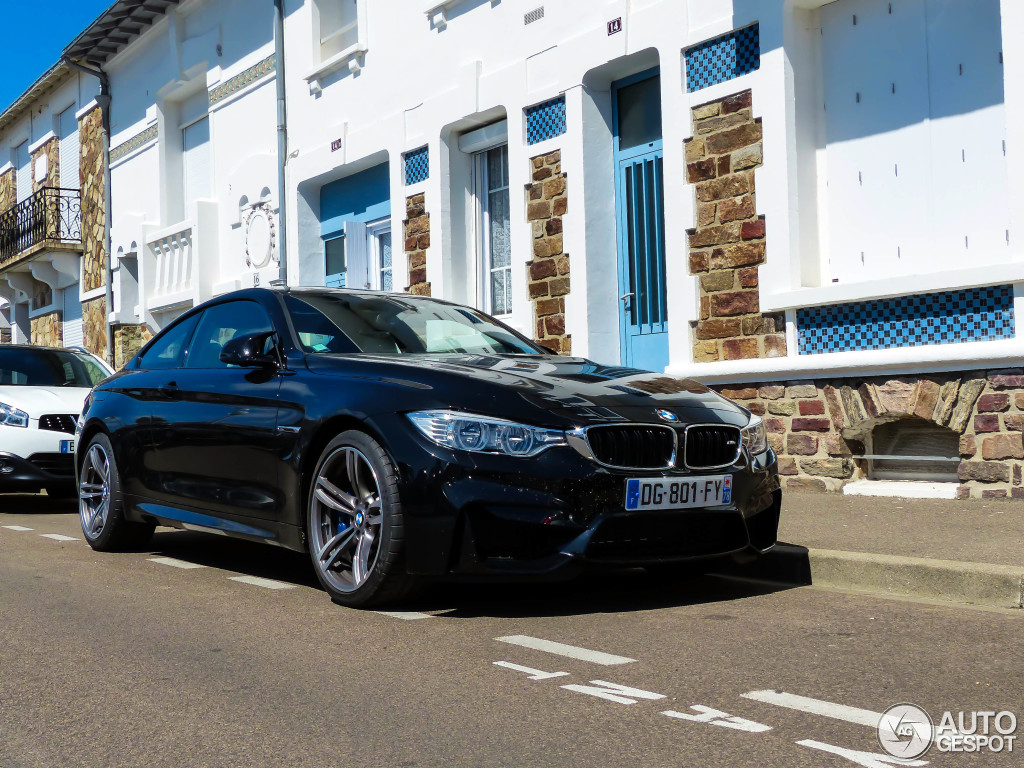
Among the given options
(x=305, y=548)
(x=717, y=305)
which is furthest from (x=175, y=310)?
(x=305, y=548)

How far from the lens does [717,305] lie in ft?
34.3

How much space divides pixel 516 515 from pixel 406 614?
0.76 meters

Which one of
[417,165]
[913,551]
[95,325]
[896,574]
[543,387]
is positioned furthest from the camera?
[95,325]

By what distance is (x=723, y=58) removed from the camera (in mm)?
10422

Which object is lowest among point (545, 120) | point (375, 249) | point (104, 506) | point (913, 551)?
point (913, 551)

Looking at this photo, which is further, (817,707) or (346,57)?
(346,57)

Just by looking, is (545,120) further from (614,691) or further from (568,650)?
(614,691)

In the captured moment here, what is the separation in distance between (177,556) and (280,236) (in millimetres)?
9848

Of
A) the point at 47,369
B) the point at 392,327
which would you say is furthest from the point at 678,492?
the point at 47,369

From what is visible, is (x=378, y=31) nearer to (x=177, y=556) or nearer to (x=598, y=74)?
(x=598, y=74)

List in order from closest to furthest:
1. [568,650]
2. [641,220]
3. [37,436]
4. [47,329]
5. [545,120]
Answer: [568,650], [37,436], [641,220], [545,120], [47,329]

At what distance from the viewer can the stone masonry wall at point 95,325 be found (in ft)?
76.7

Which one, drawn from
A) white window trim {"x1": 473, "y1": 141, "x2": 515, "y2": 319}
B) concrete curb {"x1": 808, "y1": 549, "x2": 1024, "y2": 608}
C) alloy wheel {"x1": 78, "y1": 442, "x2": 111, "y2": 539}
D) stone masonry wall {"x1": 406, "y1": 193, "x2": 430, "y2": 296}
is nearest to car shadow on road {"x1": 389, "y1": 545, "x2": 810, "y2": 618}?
concrete curb {"x1": 808, "y1": 549, "x2": 1024, "y2": 608}

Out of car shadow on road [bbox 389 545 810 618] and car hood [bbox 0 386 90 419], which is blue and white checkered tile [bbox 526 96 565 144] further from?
car shadow on road [bbox 389 545 810 618]
